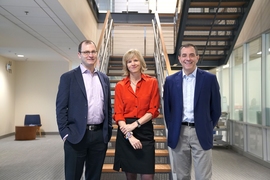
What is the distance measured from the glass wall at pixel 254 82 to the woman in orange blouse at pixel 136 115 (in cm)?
477

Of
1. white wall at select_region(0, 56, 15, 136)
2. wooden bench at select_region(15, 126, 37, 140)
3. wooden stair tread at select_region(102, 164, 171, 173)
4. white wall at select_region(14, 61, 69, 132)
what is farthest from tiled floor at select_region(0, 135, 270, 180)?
white wall at select_region(14, 61, 69, 132)

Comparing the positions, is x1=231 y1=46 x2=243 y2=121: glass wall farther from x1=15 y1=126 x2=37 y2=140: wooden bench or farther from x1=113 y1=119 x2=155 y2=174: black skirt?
x1=15 y1=126 x2=37 y2=140: wooden bench

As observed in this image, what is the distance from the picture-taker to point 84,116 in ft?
7.45

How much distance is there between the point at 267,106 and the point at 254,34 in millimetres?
1842

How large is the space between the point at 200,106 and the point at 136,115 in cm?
56

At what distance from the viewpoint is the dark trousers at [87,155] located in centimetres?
230

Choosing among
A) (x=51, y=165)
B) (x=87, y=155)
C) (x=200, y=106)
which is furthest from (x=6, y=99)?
(x=200, y=106)

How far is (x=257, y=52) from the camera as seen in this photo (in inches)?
255

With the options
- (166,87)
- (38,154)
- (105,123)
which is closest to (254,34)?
(166,87)

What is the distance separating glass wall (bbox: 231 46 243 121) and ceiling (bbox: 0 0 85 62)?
4.48m

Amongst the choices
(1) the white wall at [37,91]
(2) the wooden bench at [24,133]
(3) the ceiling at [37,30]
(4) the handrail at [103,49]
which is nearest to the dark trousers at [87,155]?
(4) the handrail at [103,49]

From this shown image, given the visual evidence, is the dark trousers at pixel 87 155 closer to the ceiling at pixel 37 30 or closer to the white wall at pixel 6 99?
the ceiling at pixel 37 30

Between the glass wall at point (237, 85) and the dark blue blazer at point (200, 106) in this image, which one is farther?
the glass wall at point (237, 85)

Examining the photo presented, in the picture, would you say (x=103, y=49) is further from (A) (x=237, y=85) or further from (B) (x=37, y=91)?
(B) (x=37, y=91)
